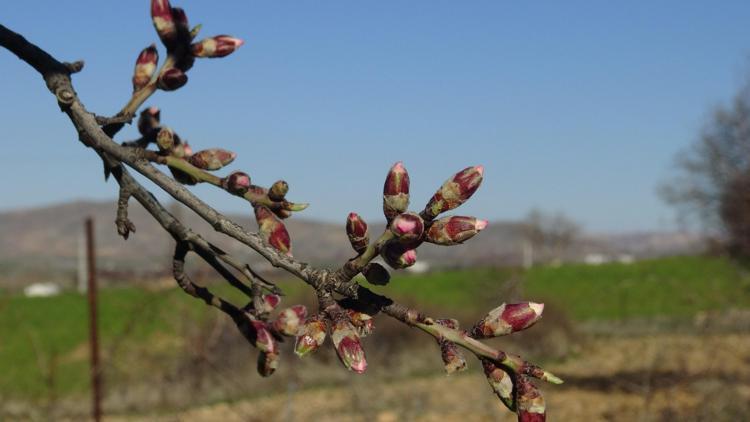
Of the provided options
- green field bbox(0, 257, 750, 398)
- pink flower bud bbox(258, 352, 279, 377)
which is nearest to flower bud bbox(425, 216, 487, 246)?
pink flower bud bbox(258, 352, 279, 377)

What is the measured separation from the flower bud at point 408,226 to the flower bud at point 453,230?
0.05m

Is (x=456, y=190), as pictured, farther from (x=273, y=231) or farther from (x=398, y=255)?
(x=273, y=231)

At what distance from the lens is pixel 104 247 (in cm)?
13175

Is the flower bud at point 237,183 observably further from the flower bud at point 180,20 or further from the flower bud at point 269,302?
the flower bud at point 180,20

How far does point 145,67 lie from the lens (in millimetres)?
1594

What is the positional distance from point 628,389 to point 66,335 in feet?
66.1

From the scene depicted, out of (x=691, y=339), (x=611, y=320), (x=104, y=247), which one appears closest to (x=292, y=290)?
(x=691, y=339)

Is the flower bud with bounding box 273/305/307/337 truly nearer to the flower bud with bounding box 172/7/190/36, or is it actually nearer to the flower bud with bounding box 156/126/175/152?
the flower bud with bounding box 156/126/175/152

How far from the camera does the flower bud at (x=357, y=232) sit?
122 cm

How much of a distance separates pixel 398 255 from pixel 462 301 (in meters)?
30.4

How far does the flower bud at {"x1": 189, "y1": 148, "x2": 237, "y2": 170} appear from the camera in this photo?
145 cm

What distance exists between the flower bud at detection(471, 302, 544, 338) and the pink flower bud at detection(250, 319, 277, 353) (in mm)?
380

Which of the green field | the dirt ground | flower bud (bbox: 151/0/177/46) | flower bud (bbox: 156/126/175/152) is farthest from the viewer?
the green field

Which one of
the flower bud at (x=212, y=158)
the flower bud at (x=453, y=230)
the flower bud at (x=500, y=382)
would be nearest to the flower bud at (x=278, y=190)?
the flower bud at (x=212, y=158)
